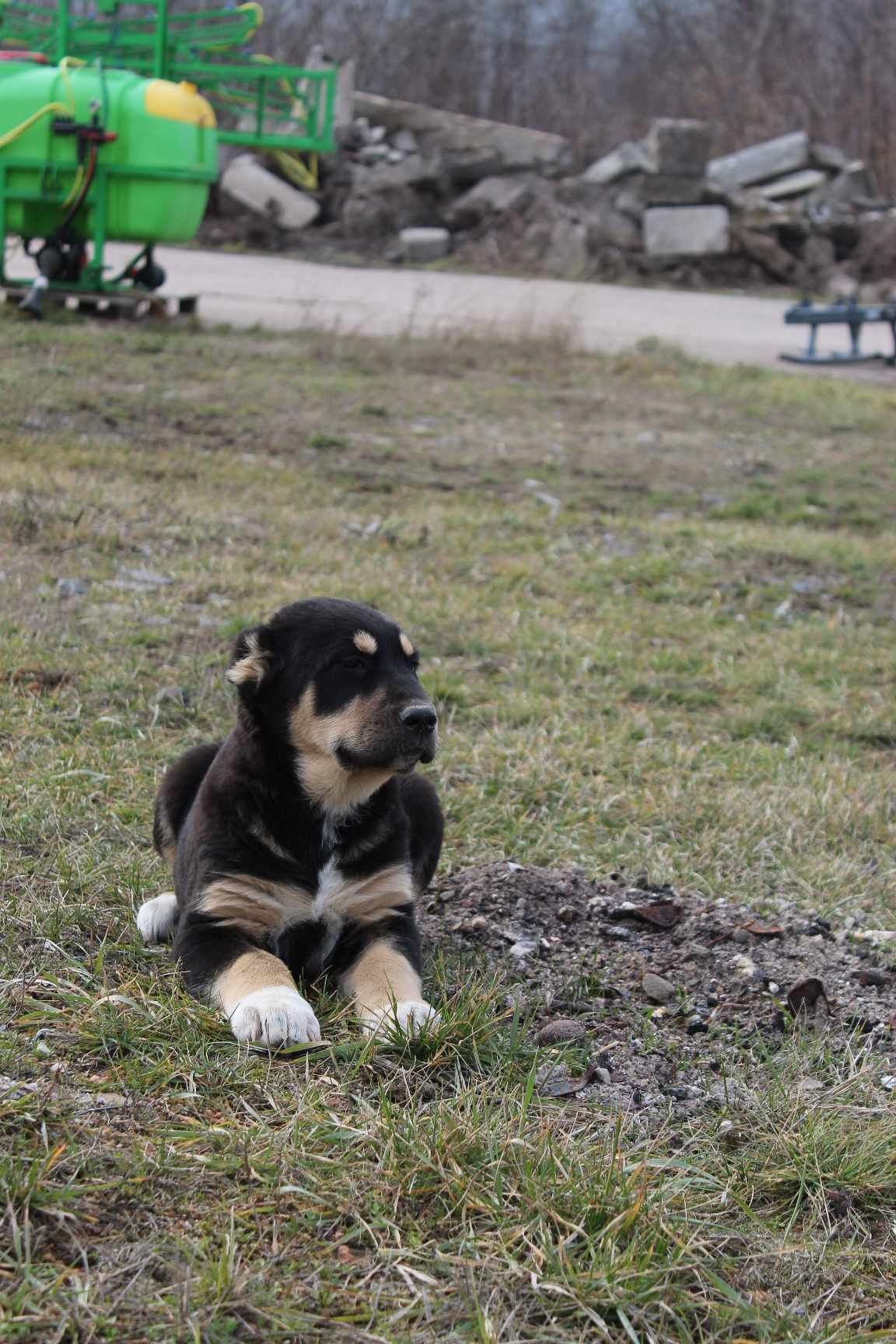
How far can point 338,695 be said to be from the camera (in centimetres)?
369

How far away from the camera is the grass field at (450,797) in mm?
2434

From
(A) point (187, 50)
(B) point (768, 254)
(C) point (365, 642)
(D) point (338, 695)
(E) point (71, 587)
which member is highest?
(A) point (187, 50)

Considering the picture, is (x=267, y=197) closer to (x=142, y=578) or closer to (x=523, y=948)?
(x=142, y=578)

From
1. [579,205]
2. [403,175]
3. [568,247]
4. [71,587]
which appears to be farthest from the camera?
[403,175]

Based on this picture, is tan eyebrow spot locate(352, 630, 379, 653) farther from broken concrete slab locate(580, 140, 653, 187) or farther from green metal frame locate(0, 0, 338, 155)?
broken concrete slab locate(580, 140, 653, 187)

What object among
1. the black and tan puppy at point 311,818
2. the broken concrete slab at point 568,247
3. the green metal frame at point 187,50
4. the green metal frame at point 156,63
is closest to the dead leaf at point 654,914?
the black and tan puppy at point 311,818

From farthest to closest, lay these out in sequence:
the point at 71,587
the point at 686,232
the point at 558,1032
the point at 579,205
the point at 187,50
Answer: the point at 579,205
the point at 686,232
the point at 187,50
the point at 71,587
the point at 558,1032

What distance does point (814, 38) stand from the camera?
3200 cm

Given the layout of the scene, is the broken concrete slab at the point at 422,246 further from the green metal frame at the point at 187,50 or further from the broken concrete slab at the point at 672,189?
the green metal frame at the point at 187,50

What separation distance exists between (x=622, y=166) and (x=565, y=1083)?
24.0 meters

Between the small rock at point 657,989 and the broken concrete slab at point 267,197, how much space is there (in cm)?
2280

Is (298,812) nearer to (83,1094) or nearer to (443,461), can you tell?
(83,1094)

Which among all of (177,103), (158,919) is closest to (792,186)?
(177,103)

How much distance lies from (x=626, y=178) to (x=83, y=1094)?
24.6 metres
